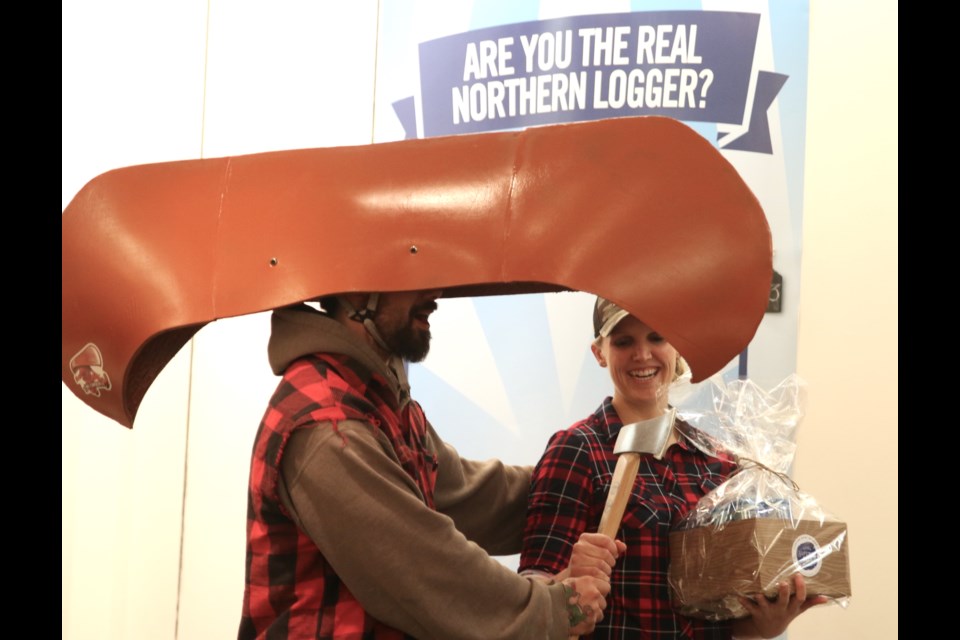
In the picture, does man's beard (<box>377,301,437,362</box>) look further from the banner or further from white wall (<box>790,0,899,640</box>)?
white wall (<box>790,0,899,640</box>)

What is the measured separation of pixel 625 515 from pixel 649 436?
0.14m

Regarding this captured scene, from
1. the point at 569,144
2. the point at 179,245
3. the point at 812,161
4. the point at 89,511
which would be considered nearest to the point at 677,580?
the point at 569,144

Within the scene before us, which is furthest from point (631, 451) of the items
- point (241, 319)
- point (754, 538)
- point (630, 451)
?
point (241, 319)

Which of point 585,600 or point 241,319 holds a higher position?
point 241,319

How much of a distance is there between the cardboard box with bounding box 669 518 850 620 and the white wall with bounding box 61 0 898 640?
77 cm

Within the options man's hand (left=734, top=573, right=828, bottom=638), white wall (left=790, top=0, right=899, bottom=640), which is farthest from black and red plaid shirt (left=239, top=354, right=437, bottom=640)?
white wall (left=790, top=0, right=899, bottom=640)

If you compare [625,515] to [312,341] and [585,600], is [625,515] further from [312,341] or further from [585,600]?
[312,341]

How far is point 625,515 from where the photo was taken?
→ 1.69m

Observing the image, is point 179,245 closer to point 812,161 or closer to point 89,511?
point 89,511

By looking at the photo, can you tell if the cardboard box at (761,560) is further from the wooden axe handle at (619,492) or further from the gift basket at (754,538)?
the wooden axe handle at (619,492)

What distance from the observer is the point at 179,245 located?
148cm

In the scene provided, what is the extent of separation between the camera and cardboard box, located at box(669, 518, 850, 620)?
1520 mm

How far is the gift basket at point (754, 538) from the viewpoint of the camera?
1.52 meters
